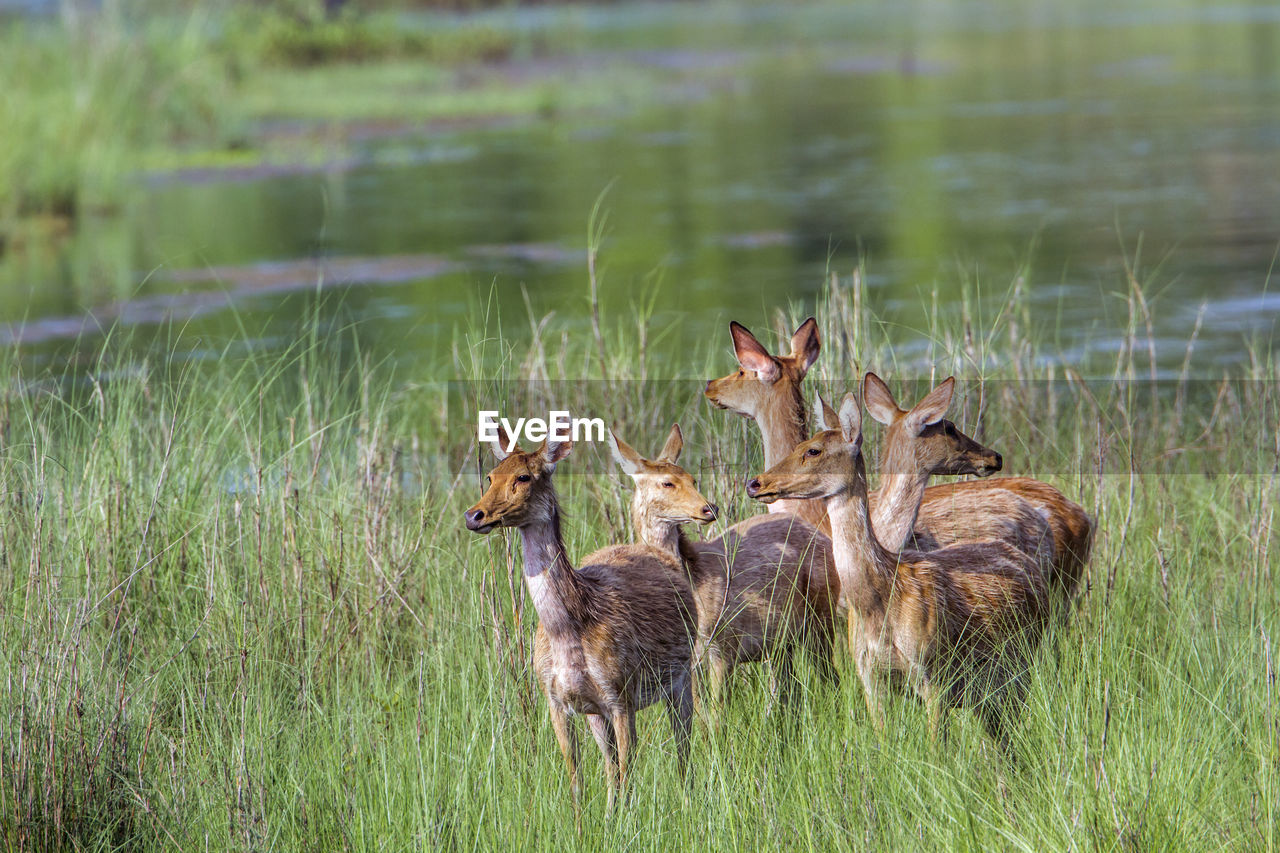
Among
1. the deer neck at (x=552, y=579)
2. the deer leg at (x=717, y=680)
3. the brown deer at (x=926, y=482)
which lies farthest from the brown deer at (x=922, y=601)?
the deer neck at (x=552, y=579)

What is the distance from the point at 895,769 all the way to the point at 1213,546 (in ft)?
8.89

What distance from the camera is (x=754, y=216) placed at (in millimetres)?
18328

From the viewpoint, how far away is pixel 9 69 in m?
21.4

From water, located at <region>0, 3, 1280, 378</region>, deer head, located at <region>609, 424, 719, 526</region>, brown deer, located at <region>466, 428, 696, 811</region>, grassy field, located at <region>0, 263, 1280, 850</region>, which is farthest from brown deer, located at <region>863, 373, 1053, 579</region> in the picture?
water, located at <region>0, 3, 1280, 378</region>

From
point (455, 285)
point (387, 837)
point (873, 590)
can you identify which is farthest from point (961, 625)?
point (455, 285)

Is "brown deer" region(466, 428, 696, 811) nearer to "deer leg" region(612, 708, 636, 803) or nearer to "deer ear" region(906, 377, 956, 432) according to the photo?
"deer leg" region(612, 708, 636, 803)

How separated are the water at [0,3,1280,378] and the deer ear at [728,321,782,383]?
3.29m

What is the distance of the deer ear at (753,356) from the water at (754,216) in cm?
329

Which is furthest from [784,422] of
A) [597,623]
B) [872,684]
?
[597,623]

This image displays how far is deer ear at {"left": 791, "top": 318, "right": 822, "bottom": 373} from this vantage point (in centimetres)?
508

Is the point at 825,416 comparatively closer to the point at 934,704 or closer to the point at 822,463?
the point at 822,463

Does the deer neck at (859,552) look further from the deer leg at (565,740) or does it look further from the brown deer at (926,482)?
the deer leg at (565,740)

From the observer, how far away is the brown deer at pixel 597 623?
418 cm

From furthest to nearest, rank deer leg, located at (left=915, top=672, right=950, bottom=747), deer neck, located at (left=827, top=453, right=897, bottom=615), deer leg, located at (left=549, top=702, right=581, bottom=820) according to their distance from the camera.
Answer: deer leg, located at (left=915, top=672, right=950, bottom=747) < deer leg, located at (left=549, top=702, right=581, bottom=820) < deer neck, located at (left=827, top=453, right=897, bottom=615)
